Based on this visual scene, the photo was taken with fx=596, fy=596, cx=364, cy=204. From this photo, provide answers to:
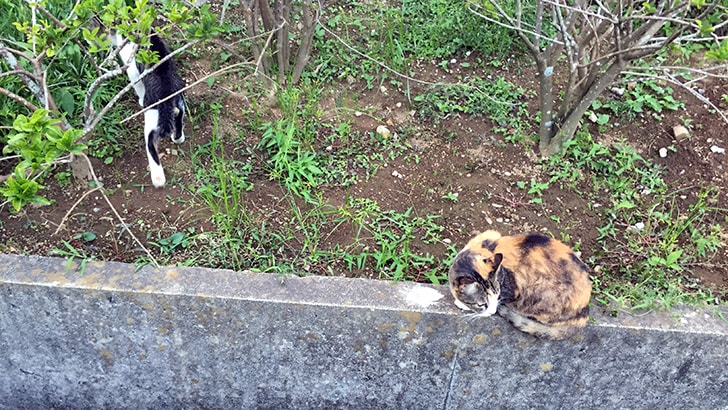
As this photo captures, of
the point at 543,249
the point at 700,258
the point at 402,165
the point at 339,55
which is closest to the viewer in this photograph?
the point at 543,249

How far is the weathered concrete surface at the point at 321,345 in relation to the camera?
6.73 ft

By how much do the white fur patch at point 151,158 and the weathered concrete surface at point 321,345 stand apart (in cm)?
50

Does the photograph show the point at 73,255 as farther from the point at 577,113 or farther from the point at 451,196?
the point at 577,113

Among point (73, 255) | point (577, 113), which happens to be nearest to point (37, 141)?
point (73, 255)

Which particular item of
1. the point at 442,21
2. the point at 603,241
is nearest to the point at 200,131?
the point at 442,21

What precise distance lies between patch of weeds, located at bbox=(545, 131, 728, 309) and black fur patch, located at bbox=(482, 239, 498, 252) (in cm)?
42

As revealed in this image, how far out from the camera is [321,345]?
6.98 ft

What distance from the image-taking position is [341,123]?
2852 millimetres

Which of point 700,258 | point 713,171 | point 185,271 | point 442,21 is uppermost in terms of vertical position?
point 442,21

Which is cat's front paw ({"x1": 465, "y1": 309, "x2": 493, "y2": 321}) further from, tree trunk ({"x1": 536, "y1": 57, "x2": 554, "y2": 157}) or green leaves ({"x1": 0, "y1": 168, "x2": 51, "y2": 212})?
green leaves ({"x1": 0, "y1": 168, "x2": 51, "y2": 212})

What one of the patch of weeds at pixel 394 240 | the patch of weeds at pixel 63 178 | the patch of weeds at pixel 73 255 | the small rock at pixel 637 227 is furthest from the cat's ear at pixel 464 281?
the patch of weeds at pixel 63 178

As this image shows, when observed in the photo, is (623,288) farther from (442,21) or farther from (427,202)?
(442,21)

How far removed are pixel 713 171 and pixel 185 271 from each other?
7.69 feet

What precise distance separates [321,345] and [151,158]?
1.10m
